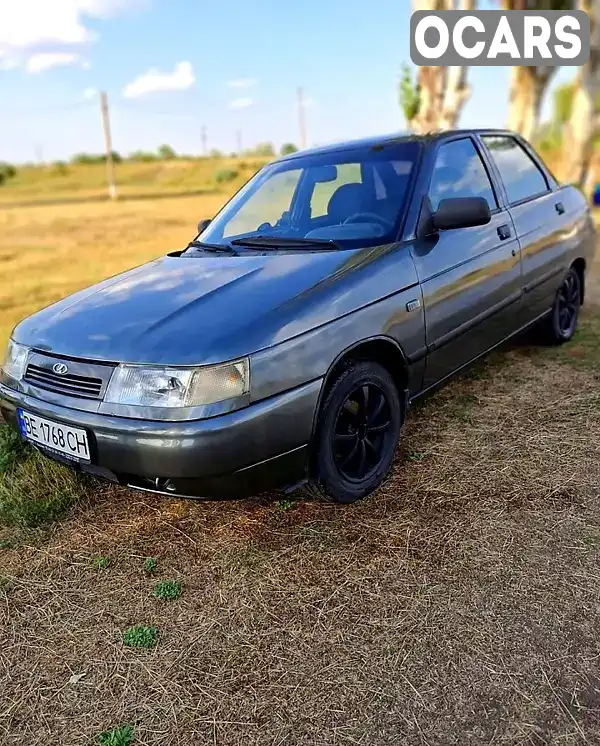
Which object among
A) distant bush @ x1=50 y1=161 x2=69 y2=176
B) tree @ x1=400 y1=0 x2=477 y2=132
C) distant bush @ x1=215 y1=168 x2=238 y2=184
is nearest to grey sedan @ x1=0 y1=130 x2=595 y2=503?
tree @ x1=400 y1=0 x2=477 y2=132

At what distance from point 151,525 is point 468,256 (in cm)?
215

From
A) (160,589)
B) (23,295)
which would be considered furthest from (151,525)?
(23,295)

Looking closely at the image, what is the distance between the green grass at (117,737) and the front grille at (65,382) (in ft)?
3.74

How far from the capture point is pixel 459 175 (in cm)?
373

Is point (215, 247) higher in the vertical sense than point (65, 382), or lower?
higher

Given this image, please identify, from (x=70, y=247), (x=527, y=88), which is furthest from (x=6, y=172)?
(x=527, y=88)

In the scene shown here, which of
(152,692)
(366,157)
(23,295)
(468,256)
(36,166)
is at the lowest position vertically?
(152,692)

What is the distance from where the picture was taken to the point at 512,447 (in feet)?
11.3

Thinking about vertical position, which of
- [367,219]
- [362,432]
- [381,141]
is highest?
[381,141]

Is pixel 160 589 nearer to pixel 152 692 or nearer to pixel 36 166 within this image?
pixel 152 692

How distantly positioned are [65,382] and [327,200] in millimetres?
1823

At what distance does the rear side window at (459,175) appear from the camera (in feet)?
11.5

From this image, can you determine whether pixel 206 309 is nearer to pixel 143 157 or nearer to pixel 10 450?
pixel 10 450

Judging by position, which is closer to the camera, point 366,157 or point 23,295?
point 366,157
